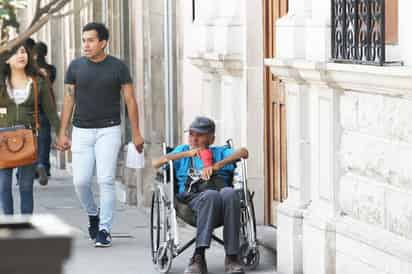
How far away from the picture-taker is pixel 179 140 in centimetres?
1268

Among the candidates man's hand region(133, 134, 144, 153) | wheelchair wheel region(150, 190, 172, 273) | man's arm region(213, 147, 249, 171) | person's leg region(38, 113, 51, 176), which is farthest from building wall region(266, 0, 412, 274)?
person's leg region(38, 113, 51, 176)

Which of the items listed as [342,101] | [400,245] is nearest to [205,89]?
[342,101]

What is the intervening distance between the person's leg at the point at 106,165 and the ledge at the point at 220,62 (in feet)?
3.34

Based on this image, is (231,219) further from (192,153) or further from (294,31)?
(294,31)

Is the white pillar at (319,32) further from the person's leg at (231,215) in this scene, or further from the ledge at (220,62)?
the ledge at (220,62)

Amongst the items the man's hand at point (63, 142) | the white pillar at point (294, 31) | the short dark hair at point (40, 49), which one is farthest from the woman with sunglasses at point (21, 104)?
the short dark hair at point (40, 49)

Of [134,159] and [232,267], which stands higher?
[134,159]

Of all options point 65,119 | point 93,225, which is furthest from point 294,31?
point 93,225

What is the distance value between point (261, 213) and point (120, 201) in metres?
4.93

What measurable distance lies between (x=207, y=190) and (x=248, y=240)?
46 centimetres

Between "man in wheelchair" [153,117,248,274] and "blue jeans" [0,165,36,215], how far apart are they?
78.8 inches

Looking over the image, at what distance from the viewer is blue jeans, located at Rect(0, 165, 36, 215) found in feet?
34.4

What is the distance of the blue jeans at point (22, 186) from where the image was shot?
10.5 meters

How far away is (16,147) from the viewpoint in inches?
404
